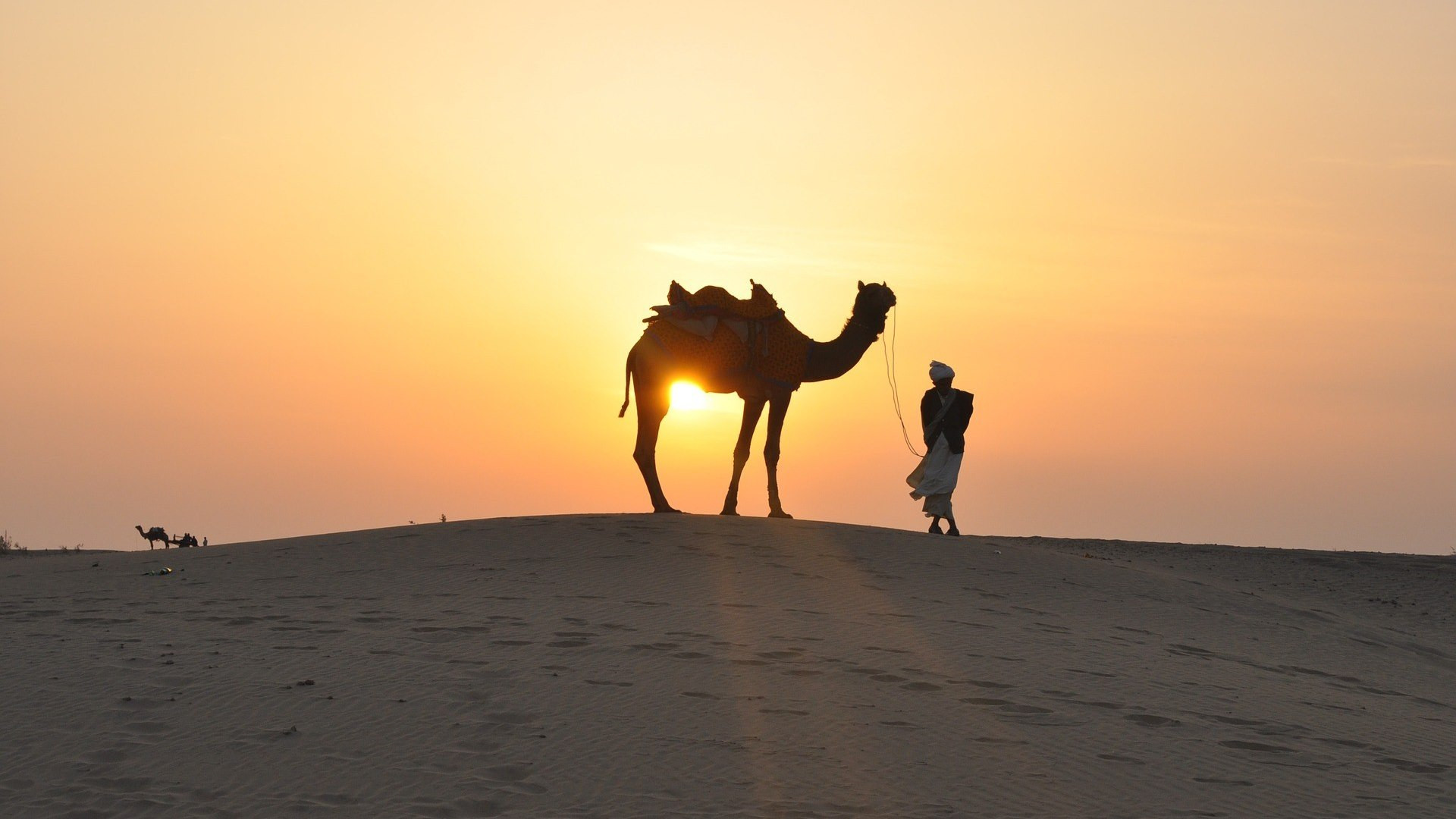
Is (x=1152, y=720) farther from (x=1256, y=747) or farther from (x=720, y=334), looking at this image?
(x=720, y=334)

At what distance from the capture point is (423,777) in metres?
8.27

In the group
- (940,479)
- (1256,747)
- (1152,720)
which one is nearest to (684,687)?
(1152,720)

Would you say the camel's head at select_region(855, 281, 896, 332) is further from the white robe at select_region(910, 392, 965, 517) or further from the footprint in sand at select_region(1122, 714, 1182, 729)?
the footprint in sand at select_region(1122, 714, 1182, 729)

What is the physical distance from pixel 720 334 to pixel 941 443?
159 inches

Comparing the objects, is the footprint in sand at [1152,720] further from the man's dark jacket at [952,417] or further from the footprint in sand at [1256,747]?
the man's dark jacket at [952,417]

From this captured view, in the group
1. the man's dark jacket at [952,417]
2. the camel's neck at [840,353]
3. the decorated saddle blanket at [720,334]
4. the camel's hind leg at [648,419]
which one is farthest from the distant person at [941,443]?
the camel's hind leg at [648,419]

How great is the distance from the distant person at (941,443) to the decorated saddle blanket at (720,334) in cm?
283

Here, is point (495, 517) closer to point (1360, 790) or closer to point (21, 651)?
point (21, 651)

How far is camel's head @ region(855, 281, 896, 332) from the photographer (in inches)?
777

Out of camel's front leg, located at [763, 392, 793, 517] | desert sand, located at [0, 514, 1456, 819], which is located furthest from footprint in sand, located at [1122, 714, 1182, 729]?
camel's front leg, located at [763, 392, 793, 517]

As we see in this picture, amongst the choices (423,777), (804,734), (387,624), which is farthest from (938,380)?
(423,777)

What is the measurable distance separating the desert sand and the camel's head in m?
3.31

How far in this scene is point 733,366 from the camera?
18516mm

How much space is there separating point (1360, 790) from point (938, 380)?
471 inches
